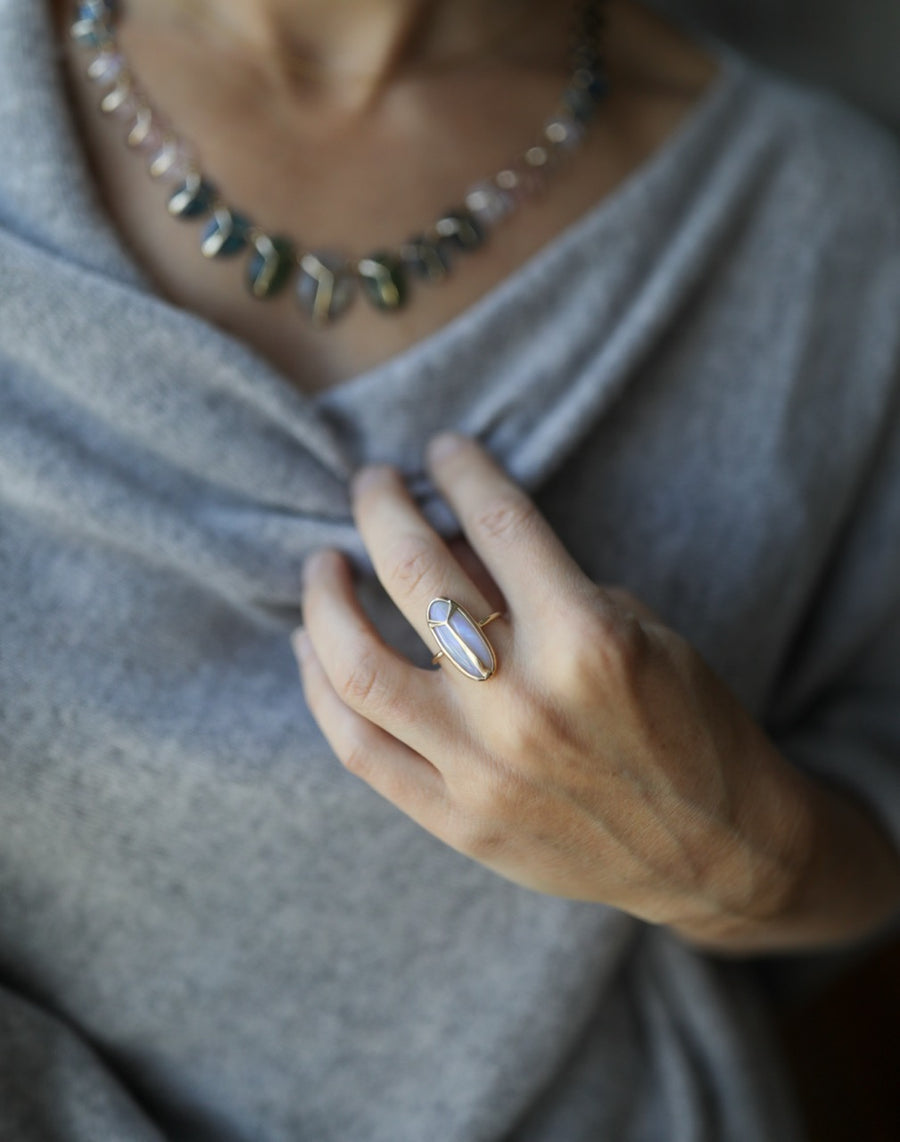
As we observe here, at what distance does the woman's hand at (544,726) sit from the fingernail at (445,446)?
49mm

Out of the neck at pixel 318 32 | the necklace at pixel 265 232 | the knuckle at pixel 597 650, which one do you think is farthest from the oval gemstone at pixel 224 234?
the knuckle at pixel 597 650

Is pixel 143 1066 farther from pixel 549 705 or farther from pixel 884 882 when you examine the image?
pixel 884 882

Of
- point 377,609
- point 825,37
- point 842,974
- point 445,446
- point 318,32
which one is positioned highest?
point 825,37

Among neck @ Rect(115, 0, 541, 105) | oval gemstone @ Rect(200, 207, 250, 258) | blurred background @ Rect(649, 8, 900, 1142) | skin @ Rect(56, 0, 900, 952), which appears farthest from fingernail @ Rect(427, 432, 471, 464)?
blurred background @ Rect(649, 8, 900, 1142)

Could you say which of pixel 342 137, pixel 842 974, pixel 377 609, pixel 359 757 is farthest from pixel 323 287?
pixel 842 974

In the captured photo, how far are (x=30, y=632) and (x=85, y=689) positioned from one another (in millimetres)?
55

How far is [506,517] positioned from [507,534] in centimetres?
2

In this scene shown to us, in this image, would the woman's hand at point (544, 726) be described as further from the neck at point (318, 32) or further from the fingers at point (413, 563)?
the neck at point (318, 32)

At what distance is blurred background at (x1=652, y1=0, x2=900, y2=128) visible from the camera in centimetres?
112

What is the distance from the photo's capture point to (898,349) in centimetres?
85

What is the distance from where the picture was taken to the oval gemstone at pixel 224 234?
73 centimetres

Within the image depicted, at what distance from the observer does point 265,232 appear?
75 centimetres

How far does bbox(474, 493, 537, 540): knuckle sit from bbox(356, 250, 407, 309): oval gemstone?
0.75 ft

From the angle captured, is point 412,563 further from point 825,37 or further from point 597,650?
point 825,37
